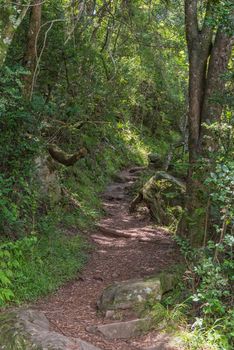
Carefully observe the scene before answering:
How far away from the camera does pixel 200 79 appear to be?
7.65m

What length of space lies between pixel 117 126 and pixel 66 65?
9405 millimetres

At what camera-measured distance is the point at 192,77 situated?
25.2ft

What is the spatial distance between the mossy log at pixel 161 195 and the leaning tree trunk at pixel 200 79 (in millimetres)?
3138

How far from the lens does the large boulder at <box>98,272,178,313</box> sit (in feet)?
18.6

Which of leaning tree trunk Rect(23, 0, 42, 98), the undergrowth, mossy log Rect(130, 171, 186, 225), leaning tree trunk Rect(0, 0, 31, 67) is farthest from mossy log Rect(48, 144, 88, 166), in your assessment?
leaning tree trunk Rect(0, 0, 31, 67)

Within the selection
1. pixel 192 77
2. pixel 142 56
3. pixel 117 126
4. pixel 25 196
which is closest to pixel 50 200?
pixel 25 196

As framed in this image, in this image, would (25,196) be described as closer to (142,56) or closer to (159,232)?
(159,232)

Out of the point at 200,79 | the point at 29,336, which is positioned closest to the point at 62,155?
the point at 200,79

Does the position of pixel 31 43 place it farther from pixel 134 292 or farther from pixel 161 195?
pixel 161 195

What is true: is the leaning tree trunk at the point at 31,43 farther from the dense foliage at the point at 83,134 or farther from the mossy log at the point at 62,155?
the mossy log at the point at 62,155

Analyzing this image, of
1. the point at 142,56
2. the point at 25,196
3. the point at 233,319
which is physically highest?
the point at 142,56

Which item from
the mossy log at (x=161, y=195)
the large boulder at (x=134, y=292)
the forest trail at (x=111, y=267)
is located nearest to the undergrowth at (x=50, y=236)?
the forest trail at (x=111, y=267)

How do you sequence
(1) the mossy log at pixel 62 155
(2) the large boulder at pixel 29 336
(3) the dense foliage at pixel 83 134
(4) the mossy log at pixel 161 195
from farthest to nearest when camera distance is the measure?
(4) the mossy log at pixel 161 195, (1) the mossy log at pixel 62 155, (3) the dense foliage at pixel 83 134, (2) the large boulder at pixel 29 336

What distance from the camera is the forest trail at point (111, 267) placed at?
5179mm
